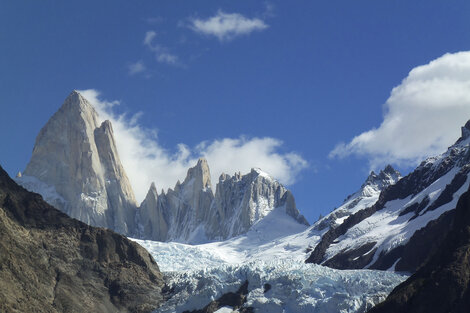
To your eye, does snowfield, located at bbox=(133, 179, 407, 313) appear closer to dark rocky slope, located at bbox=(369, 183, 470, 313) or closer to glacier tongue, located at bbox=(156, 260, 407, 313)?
glacier tongue, located at bbox=(156, 260, 407, 313)

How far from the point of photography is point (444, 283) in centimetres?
13075

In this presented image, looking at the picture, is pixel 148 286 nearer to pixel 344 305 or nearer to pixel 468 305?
pixel 344 305

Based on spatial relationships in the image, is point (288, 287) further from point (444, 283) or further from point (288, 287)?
point (444, 283)

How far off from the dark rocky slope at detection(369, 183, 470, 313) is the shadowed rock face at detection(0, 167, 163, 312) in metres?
45.2

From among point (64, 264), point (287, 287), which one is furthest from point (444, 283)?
point (64, 264)

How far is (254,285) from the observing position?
163m

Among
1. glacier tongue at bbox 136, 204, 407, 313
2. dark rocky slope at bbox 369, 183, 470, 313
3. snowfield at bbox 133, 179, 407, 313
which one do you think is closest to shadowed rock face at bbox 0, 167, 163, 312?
snowfield at bbox 133, 179, 407, 313

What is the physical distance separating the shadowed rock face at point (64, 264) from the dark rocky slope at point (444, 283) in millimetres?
45207

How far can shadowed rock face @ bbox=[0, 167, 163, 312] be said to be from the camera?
5906 inches

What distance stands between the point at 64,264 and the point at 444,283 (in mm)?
64228

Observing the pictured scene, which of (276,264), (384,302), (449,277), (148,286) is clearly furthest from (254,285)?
(449,277)

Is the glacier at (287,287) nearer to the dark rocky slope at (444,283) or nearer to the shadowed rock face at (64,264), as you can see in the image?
the shadowed rock face at (64,264)

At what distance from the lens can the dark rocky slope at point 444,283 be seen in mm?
128750

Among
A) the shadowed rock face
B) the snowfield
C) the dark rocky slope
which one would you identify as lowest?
the dark rocky slope
